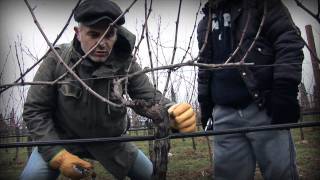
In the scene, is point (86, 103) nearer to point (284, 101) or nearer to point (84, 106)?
point (84, 106)

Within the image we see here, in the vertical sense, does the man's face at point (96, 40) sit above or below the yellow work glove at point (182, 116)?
above

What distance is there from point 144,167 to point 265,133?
0.83 m

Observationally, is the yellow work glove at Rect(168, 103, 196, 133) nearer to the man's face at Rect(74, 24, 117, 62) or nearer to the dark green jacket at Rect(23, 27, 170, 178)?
→ the dark green jacket at Rect(23, 27, 170, 178)

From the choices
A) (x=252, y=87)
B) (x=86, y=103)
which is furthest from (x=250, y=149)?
(x=86, y=103)

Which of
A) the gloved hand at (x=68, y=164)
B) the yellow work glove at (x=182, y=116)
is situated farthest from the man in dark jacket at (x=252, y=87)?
the gloved hand at (x=68, y=164)

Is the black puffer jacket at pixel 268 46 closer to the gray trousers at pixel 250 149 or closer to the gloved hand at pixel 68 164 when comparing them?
the gray trousers at pixel 250 149

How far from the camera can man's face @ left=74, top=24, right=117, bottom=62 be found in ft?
6.75

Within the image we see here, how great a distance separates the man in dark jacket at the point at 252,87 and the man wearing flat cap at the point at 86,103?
464mm

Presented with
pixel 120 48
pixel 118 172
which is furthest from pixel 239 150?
pixel 120 48

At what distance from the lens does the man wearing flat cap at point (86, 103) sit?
2.05 m

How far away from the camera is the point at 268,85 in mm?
2193

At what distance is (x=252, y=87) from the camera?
217cm

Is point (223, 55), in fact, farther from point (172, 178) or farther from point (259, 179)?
point (172, 178)

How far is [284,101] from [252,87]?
22cm
